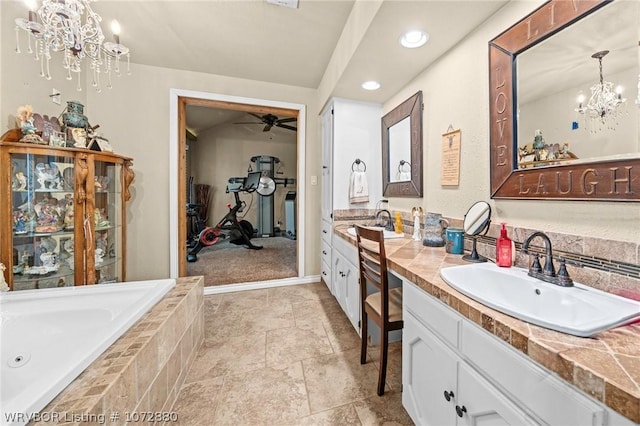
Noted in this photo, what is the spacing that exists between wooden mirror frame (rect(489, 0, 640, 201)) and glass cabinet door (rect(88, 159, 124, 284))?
2.92 m

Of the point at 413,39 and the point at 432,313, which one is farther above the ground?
the point at 413,39

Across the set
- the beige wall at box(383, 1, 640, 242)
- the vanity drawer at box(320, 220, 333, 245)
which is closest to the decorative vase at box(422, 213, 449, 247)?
the beige wall at box(383, 1, 640, 242)

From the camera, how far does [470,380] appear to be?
75 centimetres

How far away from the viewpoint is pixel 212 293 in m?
2.69

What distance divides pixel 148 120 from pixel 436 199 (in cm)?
302

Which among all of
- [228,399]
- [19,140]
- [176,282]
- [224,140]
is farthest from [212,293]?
[224,140]

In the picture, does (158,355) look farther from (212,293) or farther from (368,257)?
(212,293)

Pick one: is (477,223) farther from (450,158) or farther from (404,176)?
(404,176)

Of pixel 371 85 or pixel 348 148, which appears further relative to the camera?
pixel 348 148

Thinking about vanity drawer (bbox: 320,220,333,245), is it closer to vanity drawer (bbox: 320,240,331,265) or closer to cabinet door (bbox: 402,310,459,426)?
vanity drawer (bbox: 320,240,331,265)

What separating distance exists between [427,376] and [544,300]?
1.79ft

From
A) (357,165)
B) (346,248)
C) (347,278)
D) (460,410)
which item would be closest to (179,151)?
(357,165)

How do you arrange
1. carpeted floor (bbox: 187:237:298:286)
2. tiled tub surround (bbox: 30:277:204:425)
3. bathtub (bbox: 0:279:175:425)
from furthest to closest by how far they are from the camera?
1. carpeted floor (bbox: 187:237:298:286)
2. bathtub (bbox: 0:279:175:425)
3. tiled tub surround (bbox: 30:277:204:425)

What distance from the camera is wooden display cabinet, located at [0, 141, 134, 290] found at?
1.58 meters
